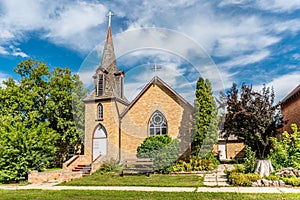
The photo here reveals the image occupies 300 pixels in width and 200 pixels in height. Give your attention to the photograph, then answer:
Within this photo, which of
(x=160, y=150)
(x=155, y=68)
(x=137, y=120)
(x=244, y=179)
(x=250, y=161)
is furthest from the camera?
(x=137, y=120)

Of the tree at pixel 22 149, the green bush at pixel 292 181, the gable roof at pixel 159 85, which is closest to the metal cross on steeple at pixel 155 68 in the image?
the gable roof at pixel 159 85

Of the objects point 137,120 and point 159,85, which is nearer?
point 159,85

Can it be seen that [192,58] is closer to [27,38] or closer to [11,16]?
[11,16]

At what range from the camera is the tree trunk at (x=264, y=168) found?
10812 mm

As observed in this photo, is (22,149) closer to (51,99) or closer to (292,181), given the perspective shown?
(51,99)

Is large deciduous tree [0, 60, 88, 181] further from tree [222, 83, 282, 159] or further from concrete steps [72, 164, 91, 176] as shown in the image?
tree [222, 83, 282, 159]

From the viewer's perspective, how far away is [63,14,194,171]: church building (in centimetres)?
1811

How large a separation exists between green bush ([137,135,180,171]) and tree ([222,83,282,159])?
4421 mm

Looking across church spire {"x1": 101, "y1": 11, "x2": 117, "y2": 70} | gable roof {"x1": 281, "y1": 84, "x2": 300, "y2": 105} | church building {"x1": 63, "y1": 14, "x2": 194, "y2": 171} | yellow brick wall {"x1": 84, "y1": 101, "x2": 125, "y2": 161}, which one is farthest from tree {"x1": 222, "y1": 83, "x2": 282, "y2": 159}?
church spire {"x1": 101, "y1": 11, "x2": 117, "y2": 70}

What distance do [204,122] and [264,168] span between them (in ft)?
20.4

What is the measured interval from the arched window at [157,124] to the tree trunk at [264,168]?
8.13 meters

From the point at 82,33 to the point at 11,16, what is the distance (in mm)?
4127

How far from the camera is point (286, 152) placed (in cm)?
1175

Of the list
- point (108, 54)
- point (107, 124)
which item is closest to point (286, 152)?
point (107, 124)
